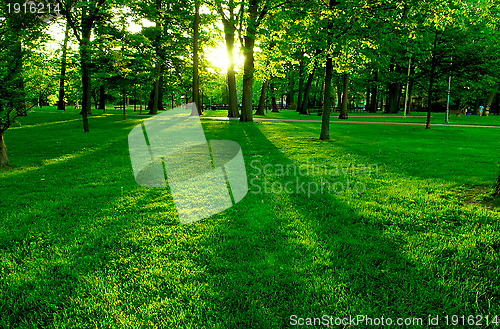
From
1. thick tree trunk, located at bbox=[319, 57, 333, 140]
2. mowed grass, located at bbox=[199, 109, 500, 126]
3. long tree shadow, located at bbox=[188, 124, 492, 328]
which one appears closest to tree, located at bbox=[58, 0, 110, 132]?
thick tree trunk, located at bbox=[319, 57, 333, 140]

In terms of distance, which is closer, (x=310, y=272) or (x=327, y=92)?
(x=310, y=272)

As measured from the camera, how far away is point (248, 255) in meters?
3.14

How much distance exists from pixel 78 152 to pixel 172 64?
25248mm

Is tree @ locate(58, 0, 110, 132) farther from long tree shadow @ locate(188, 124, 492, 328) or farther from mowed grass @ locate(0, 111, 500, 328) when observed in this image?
long tree shadow @ locate(188, 124, 492, 328)

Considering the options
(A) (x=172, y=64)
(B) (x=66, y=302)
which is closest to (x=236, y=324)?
(B) (x=66, y=302)

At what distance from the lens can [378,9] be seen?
991 centimetres

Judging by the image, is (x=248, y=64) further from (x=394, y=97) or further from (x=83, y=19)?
(x=394, y=97)

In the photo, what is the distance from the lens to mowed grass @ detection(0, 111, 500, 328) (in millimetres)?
2346

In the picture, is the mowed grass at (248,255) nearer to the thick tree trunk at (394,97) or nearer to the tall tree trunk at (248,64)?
the tall tree trunk at (248,64)

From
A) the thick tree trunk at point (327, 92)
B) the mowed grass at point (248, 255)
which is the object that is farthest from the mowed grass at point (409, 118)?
the mowed grass at point (248, 255)

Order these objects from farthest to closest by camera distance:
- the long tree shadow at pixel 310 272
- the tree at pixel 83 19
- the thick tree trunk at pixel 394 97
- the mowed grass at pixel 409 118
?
the thick tree trunk at pixel 394 97
the mowed grass at pixel 409 118
the tree at pixel 83 19
the long tree shadow at pixel 310 272

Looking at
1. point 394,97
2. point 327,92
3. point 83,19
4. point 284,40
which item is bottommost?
point 327,92

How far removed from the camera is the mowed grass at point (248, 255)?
2346 millimetres

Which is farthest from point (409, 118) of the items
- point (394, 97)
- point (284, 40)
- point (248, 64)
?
point (284, 40)
